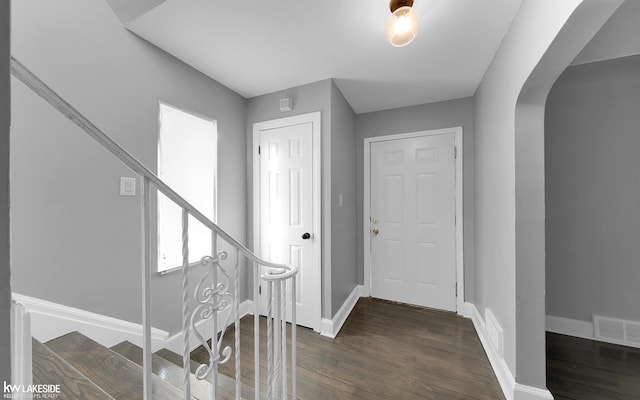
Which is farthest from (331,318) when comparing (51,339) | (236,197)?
(51,339)

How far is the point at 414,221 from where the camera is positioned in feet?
9.39

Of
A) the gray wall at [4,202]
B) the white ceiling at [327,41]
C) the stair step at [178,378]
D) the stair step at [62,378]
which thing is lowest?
the stair step at [178,378]

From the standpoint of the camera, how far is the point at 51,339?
1.25 metres

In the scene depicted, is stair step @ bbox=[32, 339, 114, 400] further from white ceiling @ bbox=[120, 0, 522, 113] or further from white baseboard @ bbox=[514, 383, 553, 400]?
white baseboard @ bbox=[514, 383, 553, 400]

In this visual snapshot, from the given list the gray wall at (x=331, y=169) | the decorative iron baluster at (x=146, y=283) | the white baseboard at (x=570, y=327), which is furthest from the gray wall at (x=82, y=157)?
the white baseboard at (x=570, y=327)

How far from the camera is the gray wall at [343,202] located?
2.33m

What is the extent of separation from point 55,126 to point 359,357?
2476 mm

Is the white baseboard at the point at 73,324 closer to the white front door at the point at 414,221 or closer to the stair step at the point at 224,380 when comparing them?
the stair step at the point at 224,380

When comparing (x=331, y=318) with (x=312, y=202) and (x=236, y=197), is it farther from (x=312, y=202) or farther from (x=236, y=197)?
(x=236, y=197)

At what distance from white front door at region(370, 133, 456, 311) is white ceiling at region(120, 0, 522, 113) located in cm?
72

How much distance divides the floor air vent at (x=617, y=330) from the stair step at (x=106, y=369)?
3.22 metres

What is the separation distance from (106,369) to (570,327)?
3471 mm

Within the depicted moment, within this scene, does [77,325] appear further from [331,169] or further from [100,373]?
[331,169]

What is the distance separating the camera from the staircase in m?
0.95
